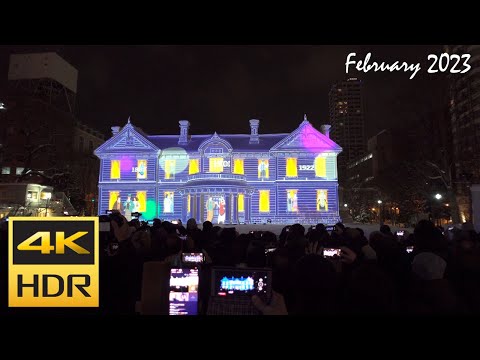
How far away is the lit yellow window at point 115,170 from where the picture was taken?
136 ft

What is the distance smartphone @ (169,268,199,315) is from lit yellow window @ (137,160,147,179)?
3659cm

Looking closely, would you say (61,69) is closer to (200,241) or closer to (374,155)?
(200,241)

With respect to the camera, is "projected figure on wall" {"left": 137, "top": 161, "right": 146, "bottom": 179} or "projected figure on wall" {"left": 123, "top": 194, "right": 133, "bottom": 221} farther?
"projected figure on wall" {"left": 137, "top": 161, "right": 146, "bottom": 179}

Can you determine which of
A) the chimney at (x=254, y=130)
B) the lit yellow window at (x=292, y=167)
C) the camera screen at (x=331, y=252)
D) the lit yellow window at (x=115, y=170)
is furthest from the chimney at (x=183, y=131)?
the camera screen at (x=331, y=252)

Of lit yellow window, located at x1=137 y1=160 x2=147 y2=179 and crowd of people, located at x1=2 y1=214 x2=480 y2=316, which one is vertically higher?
lit yellow window, located at x1=137 y1=160 x2=147 y2=179

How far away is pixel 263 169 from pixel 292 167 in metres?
3.03

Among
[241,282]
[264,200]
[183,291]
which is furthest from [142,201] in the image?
[241,282]

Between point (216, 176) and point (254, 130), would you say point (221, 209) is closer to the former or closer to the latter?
point (216, 176)

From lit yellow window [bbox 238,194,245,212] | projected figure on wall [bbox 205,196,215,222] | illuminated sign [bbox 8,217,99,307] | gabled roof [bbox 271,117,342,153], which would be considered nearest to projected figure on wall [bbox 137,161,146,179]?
projected figure on wall [bbox 205,196,215,222]

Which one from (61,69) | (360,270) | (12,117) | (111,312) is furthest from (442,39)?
(61,69)

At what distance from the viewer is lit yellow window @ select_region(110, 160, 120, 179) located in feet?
136

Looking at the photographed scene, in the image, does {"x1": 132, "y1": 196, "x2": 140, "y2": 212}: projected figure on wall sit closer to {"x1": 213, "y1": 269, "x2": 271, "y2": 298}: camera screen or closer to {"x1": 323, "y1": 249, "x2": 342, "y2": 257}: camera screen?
{"x1": 323, "y1": 249, "x2": 342, "y2": 257}: camera screen

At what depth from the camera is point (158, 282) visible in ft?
18.9

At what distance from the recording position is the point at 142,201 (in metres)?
41.1
